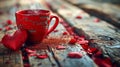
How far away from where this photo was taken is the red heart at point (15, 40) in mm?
1862

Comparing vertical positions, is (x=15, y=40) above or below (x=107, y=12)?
above

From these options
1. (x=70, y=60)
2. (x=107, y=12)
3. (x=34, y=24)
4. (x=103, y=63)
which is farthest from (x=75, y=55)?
(x=107, y=12)

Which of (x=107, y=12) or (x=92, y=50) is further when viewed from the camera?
(x=107, y=12)

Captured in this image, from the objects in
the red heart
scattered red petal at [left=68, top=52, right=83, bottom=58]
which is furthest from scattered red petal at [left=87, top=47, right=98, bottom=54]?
the red heart

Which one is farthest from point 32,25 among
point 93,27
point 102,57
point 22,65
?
point 93,27

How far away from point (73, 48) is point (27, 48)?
0.34 m

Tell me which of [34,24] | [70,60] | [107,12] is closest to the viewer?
[70,60]

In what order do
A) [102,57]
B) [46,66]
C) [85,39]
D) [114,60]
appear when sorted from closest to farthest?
[46,66] → [114,60] → [102,57] → [85,39]

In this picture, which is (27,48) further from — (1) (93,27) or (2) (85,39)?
(1) (93,27)

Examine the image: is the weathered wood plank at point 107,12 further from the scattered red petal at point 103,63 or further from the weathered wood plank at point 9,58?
the weathered wood plank at point 9,58

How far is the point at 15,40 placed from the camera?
187cm

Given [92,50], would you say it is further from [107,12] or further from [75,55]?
[107,12]

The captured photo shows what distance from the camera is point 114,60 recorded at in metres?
1.71

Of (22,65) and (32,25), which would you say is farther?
(32,25)
